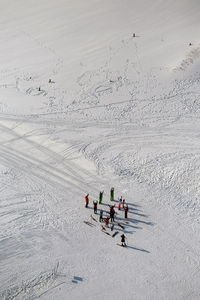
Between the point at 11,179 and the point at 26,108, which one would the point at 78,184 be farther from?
the point at 26,108

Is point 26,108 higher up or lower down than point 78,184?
higher up

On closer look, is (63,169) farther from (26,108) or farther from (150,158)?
(26,108)

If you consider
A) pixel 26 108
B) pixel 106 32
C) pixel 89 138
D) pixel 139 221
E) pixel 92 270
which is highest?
pixel 106 32

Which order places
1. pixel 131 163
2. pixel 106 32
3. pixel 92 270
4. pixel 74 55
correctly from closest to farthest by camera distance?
pixel 92 270 → pixel 131 163 → pixel 74 55 → pixel 106 32

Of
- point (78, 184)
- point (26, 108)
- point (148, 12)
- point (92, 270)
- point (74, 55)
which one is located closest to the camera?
point (92, 270)

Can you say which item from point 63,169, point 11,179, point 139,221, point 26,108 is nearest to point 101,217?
point 139,221

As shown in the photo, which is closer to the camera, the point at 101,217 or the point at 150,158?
the point at 101,217
